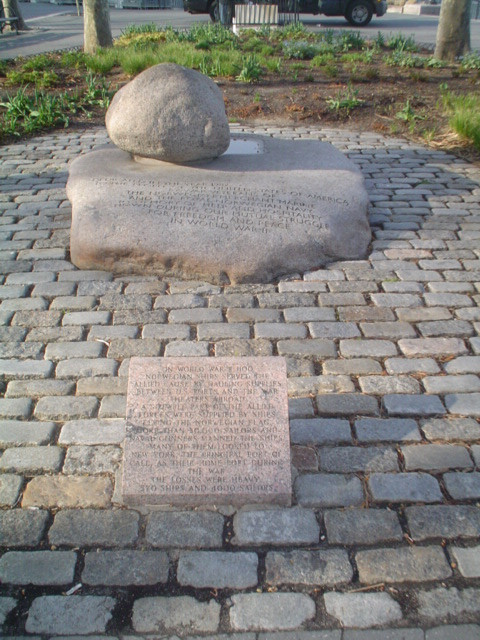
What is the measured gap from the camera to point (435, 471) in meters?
2.79

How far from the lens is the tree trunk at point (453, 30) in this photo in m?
10.5

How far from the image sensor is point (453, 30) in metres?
10.7

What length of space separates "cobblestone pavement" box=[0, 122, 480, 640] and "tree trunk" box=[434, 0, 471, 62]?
7.38 meters

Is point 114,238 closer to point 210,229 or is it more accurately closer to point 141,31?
point 210,229

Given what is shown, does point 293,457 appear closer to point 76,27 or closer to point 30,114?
point 30,114

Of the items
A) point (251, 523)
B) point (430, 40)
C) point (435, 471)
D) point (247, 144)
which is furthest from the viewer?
point (430, 40)

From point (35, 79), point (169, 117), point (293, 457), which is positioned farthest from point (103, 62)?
point (293, 457)

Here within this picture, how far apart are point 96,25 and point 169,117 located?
26.8ft

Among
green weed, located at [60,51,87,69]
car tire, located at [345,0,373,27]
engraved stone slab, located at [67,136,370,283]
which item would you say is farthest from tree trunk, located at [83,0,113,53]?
car tire, located at [345,0,373,27]

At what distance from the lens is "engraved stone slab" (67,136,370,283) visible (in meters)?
4.27

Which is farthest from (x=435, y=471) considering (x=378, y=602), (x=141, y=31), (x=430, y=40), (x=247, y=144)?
(x=430, y=40)

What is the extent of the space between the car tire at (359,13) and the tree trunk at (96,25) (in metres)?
8.90

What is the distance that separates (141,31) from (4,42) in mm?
4455

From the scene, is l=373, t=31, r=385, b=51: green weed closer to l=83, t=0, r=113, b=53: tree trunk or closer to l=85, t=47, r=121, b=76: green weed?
l=85, t=47, r=121, b=76: green weed
